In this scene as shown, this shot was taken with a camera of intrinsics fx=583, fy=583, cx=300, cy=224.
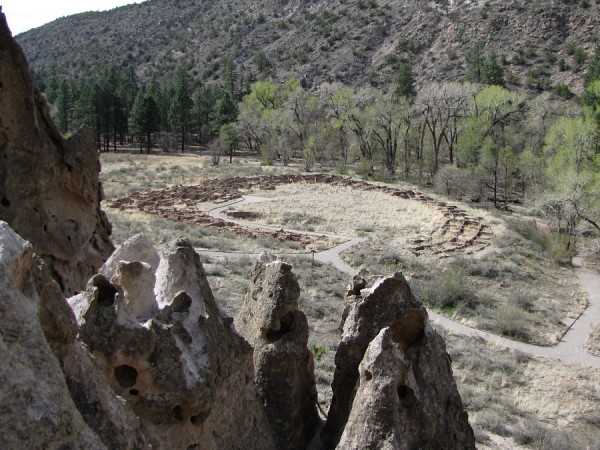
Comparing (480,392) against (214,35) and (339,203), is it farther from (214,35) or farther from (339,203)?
Result: (214,35)

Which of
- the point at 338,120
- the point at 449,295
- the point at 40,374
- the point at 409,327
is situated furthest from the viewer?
the point at 338,120

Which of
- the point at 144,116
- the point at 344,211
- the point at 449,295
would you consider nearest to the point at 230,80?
the point at 144,116

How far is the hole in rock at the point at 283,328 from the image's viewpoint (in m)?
7.50

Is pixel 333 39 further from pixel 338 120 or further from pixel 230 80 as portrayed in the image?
pixel 338 120

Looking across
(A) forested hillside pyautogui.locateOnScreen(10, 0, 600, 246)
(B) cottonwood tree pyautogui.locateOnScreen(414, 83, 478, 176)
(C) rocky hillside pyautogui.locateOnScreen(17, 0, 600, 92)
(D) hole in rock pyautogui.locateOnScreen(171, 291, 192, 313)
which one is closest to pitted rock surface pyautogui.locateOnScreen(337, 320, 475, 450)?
(D) hole in rock pyautogui.locateOnScreen(171, 291, 192, 313)

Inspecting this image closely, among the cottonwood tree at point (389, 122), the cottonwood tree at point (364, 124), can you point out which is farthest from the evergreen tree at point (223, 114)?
the cottonwood tree at point (389, 122)

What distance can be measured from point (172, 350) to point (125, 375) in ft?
1.53

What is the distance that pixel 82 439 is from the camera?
10.6 ft

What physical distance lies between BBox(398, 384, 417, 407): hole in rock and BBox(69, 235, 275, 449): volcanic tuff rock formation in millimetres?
1676

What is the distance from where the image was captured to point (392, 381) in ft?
19.2

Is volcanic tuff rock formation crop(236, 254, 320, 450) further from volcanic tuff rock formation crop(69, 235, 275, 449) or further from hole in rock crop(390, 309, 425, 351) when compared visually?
hole in rock crop(390, 309, 425, 351)

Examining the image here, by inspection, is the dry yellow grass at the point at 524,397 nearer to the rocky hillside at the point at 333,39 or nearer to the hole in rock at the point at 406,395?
the hole in rock at the point at 406,395

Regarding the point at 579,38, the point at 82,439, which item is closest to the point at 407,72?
the point at 579,38

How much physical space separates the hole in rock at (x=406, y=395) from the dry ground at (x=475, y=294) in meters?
4.99
